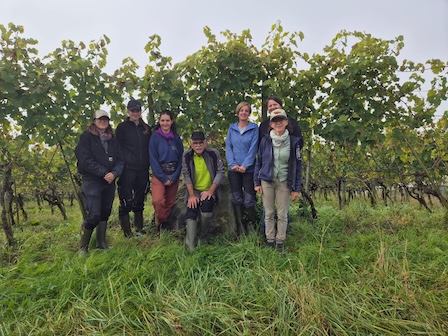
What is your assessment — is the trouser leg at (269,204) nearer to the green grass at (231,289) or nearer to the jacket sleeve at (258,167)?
the jacket sleeve at (258,167)

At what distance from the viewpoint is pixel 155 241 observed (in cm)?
437

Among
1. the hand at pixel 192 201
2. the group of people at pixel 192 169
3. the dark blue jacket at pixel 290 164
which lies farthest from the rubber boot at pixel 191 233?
the dark blue jacket at pixel 290 164

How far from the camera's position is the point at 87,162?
3.85m

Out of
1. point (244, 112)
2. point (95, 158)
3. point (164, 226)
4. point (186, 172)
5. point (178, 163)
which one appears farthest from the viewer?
point (164, 226)

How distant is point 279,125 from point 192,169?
1.42 m

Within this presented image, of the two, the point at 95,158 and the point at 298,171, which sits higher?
the point at 95,158

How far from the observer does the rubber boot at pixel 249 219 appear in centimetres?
440

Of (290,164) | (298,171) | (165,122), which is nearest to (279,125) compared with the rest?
(290,164)

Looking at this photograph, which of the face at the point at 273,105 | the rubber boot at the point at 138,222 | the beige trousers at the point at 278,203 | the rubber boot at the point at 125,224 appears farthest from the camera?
the rubber boot at the point at 138,222

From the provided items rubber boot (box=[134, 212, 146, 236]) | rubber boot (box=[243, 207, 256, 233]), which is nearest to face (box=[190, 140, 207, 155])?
rubber boot (box=[243, 207, 256, 233])

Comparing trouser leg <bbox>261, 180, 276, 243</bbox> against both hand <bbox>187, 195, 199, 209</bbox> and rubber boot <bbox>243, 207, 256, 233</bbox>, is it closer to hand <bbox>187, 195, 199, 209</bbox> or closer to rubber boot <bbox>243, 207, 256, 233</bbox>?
rubber boot <bbox>243, 207, 256, 233</bbox>

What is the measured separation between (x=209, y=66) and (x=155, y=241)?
2.84 meters

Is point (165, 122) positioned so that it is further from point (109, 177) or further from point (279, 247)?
point (279, 247)

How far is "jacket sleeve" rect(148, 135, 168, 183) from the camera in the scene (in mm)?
4301
